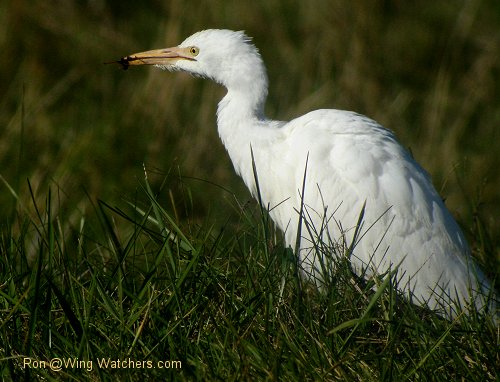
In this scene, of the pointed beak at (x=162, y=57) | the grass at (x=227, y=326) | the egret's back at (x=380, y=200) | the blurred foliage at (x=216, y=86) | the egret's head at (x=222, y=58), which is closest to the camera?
the grass at (x=227, y=326)

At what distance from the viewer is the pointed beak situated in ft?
16.0

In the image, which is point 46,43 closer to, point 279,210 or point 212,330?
point 279,210

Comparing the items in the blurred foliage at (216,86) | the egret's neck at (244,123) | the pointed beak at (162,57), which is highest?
the pointed beak at (162,57)

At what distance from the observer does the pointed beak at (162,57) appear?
4875 millimetres

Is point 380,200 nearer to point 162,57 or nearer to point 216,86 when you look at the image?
point 162,57

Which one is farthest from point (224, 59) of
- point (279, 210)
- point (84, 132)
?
point (84, 132)

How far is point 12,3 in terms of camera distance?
8.74 m

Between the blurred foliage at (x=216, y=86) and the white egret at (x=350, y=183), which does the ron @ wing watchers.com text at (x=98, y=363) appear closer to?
the white egret at (x=350, y=183)

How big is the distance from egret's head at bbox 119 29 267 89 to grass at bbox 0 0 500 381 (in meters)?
0.69

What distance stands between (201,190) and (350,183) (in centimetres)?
286

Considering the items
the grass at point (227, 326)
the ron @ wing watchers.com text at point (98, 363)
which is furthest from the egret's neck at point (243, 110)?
the ron @ wing watchers.com text at point (98, 363)

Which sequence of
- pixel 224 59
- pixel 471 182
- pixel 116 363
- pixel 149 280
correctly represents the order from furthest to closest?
pixel 471 182
pixel 224 59
pixel 149 280
pixel 116 363

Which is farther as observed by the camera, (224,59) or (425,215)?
(224,59)

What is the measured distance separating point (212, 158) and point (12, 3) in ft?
9.22
